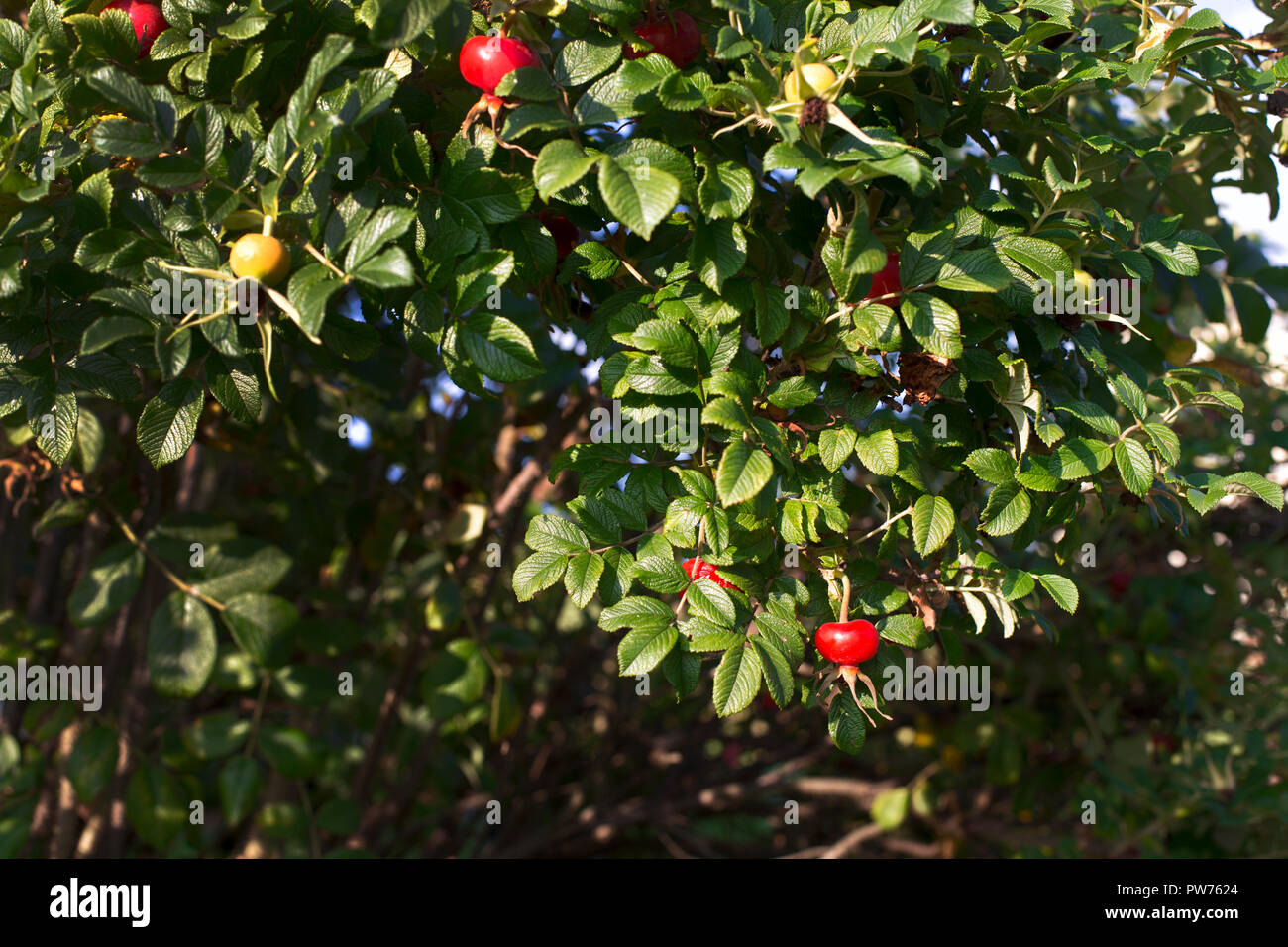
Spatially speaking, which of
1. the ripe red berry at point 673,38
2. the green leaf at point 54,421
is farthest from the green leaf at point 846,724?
the green leaf at point 54,421

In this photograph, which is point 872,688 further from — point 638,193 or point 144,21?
point 144,21

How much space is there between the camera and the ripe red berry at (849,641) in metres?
0.89

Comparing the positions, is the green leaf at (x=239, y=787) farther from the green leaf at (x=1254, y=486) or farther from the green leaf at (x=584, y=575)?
the green leaf at (x=1254, y=486)

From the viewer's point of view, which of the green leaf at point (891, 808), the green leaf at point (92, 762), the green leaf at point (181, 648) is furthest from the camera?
the green leaf at point (891, 808)

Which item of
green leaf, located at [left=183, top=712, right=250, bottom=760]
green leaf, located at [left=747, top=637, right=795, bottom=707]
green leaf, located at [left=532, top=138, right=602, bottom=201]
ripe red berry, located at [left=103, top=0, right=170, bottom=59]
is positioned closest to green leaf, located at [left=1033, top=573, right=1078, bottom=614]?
green leaf, located at [left=747, top=637, right=795, bottom=707]

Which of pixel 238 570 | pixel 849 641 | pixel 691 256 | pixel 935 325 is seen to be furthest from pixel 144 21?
pixel 849 641

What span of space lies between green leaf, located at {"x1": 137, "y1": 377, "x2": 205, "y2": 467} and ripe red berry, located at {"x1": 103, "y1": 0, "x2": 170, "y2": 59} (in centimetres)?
41

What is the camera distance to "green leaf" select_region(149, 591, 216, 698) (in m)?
1.36

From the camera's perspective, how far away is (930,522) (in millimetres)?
889

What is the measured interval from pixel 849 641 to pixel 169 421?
0.73 m

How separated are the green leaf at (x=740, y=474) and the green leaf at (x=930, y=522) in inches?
7.4
